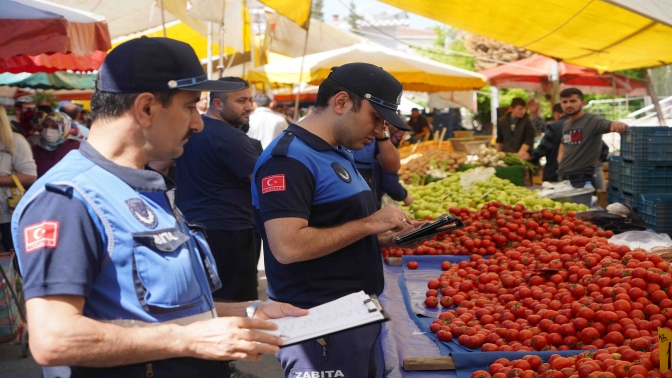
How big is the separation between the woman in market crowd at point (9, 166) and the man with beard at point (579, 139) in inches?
237

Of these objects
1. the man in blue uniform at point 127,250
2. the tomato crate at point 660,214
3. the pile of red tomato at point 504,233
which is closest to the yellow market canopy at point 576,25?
the tomato crate at point 660,214

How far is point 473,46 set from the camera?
1369 inches

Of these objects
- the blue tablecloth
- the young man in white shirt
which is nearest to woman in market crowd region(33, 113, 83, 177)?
the young man in white shirt

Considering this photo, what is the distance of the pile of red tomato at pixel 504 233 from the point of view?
5.59 metres

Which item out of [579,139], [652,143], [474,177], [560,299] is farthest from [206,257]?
[579,139]

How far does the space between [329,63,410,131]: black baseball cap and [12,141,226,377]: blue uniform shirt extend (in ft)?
3.91

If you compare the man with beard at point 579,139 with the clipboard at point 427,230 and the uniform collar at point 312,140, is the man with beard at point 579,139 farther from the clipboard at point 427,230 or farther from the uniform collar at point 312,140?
the uniform collar at point 312,140

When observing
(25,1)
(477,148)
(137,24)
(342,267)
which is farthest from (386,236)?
(137,24)

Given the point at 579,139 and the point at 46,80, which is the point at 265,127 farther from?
the point at 46,80

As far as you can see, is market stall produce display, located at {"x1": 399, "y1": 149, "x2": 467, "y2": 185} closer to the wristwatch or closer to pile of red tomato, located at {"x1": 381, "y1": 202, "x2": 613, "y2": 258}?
pile of red tomato, located at {"x1": 381, "y1": 202, "x2": 613, "y2": 258}

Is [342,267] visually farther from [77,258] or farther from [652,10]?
[652,10]

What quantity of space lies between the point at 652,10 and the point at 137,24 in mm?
10938

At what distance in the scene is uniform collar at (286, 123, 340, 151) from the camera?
2746mm

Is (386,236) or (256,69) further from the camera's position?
(256,69)
